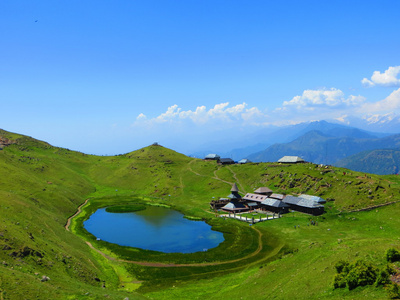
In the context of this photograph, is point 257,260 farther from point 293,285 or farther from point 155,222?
point 155,222

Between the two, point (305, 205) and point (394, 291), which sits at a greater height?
point (394, 291)

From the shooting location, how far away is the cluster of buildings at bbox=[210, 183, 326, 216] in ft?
347

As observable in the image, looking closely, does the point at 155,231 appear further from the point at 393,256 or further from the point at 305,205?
the point at 393,256

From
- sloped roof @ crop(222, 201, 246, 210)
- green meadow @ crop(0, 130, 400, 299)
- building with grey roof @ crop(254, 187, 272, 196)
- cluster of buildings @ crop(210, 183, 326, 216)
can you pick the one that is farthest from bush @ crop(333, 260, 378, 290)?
building with grey roof @ crop(254, 187, 272, 196)

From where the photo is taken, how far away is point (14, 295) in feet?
102

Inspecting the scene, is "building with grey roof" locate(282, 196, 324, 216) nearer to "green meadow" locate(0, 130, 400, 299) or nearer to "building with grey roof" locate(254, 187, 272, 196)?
"green meadow" locate(0, 130, 400, 299)

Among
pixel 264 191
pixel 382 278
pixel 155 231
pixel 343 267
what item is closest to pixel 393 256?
pixel 343 267

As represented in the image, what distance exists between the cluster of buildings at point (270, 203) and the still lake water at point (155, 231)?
20.8 metres

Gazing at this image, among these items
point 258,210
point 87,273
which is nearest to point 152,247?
point 87,273

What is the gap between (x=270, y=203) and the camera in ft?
376

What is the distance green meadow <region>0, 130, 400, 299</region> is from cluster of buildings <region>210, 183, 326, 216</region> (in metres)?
4.75

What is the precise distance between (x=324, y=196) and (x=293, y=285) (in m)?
87.9

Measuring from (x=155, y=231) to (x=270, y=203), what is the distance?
171ft

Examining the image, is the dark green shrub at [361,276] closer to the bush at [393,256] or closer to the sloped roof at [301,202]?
the bush at [393,256]
